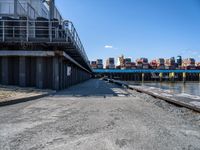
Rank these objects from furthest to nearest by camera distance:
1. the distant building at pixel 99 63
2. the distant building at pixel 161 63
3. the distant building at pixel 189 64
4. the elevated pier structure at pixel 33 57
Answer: the distant building at pixel 99 63, the distant building at pixel 189 64, the distant building at pixel 161 63, the elevated pier structure at pixel 33 57

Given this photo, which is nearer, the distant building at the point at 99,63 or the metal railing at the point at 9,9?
the metal railing at the point at 9,9

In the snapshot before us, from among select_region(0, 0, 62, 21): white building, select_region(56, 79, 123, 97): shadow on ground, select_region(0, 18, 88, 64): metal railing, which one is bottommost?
select_region(56, 79, 123, 97): shadow on ground

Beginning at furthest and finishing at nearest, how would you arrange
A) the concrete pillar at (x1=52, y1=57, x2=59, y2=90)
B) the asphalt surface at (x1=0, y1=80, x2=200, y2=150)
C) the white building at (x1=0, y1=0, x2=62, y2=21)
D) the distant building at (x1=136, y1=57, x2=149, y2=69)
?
the distant building at (x1=136, y1=57, x2=149, y2=69) < the white building at (x1=0, y1=0, x2=62, y2=21) < the concrete pillar at (x1=52, y1=57, x2=59, y2=90) < the asphalt surface at (x1=0, y1=80, x2=200, y2=150)

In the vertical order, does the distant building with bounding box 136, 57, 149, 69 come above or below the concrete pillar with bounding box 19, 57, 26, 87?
above

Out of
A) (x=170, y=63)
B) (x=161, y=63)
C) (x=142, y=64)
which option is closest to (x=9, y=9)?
(x=142, y=64)

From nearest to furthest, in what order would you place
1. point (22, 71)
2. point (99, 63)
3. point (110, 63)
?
point (22, 71) → point (110, 63) → point (99, 63)

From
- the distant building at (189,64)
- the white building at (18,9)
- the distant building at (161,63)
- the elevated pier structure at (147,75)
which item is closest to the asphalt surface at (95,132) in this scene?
the white building at (18,9)

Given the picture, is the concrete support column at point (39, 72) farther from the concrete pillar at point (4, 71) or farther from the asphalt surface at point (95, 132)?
the asphalt surface at point (95, 132)

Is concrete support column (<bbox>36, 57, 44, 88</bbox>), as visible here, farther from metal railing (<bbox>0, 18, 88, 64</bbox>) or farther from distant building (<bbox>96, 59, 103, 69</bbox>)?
distant building (<bbox>96, 59, 103, 69</bbox>)

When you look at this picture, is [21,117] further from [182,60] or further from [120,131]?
[182,60]

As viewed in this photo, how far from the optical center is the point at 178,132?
4.98 meters

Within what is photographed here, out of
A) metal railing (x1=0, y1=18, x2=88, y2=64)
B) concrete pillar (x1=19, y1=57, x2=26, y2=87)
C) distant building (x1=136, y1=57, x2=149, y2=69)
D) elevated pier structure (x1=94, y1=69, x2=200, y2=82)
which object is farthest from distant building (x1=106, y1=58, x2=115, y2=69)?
concrete pillar (x1=19, y1=57, x2=26, y2=87)

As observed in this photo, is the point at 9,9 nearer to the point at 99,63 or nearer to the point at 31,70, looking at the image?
the point at 31,70

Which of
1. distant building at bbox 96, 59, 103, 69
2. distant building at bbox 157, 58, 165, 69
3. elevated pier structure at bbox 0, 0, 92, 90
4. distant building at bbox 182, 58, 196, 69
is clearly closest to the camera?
elevated pier structure at bbox 0, 0, 92, 90
